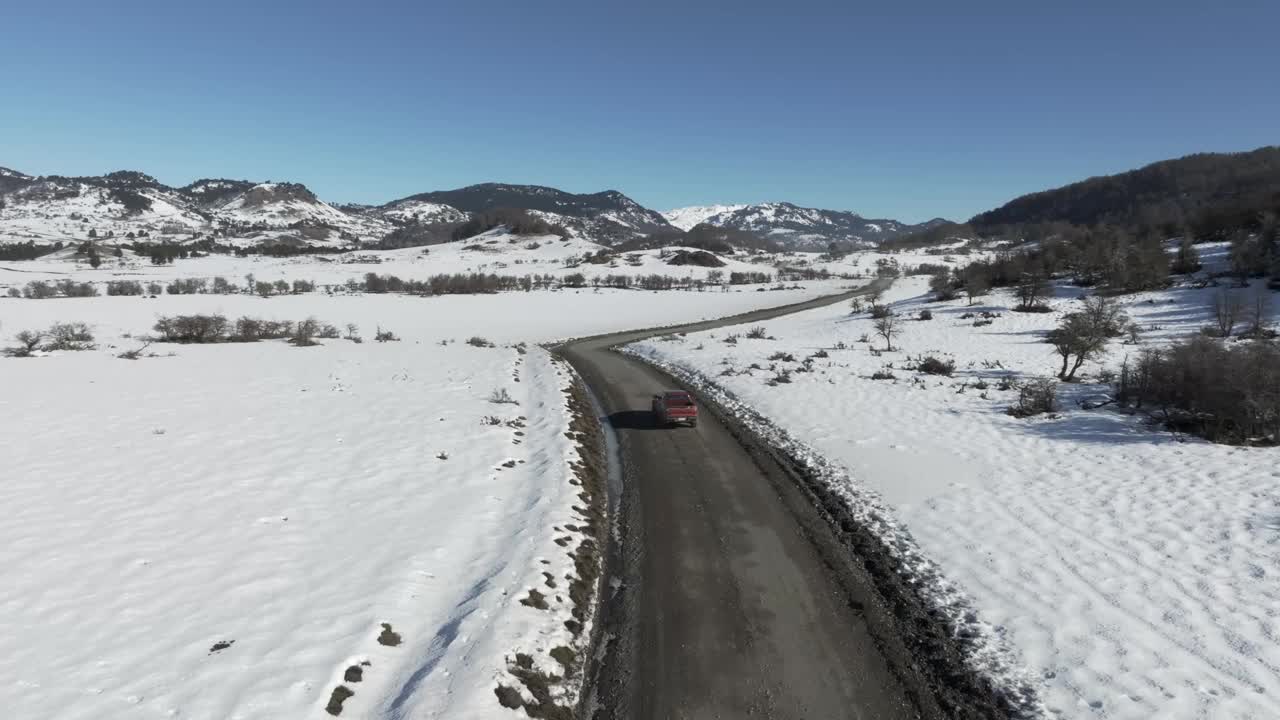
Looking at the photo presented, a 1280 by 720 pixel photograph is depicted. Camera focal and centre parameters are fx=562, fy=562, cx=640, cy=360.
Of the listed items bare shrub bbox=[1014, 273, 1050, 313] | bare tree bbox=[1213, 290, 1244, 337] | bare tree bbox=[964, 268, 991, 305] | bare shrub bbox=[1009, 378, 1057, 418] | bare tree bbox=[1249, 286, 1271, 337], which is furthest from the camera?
bare tree bbox=[964, 268, 991, 305]

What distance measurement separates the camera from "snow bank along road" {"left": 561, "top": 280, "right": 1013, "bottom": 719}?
8898 millimetres

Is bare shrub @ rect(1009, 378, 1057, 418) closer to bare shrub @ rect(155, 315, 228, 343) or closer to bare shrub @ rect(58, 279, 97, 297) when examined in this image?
bare shrub @ rect(155, 315, 228, 343)


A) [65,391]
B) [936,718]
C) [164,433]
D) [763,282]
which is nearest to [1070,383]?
[936,718]

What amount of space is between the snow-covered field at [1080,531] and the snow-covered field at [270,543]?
28.1 ft

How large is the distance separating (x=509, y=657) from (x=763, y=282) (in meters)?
156

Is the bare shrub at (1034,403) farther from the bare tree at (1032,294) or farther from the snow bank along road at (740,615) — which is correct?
the bare tree at (1032,294)

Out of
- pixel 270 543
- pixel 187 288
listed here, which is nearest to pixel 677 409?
pixel 270 543

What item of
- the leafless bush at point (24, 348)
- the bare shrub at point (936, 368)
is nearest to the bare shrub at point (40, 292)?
the leafless bush at point (24, 348)

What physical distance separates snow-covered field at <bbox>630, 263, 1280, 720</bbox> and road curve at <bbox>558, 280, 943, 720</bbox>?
6.55 ft

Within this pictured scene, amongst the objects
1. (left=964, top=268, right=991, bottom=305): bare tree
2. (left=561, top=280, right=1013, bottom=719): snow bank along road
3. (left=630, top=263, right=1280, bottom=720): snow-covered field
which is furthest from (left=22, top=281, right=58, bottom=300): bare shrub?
(left=964, top=268, right=991, bottom=305): bare tree

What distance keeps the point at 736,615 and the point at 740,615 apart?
82 mm

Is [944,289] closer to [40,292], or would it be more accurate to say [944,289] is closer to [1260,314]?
[1260,314]

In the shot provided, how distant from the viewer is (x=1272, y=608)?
10031 mm

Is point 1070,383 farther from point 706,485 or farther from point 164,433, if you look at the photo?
point 164,433
